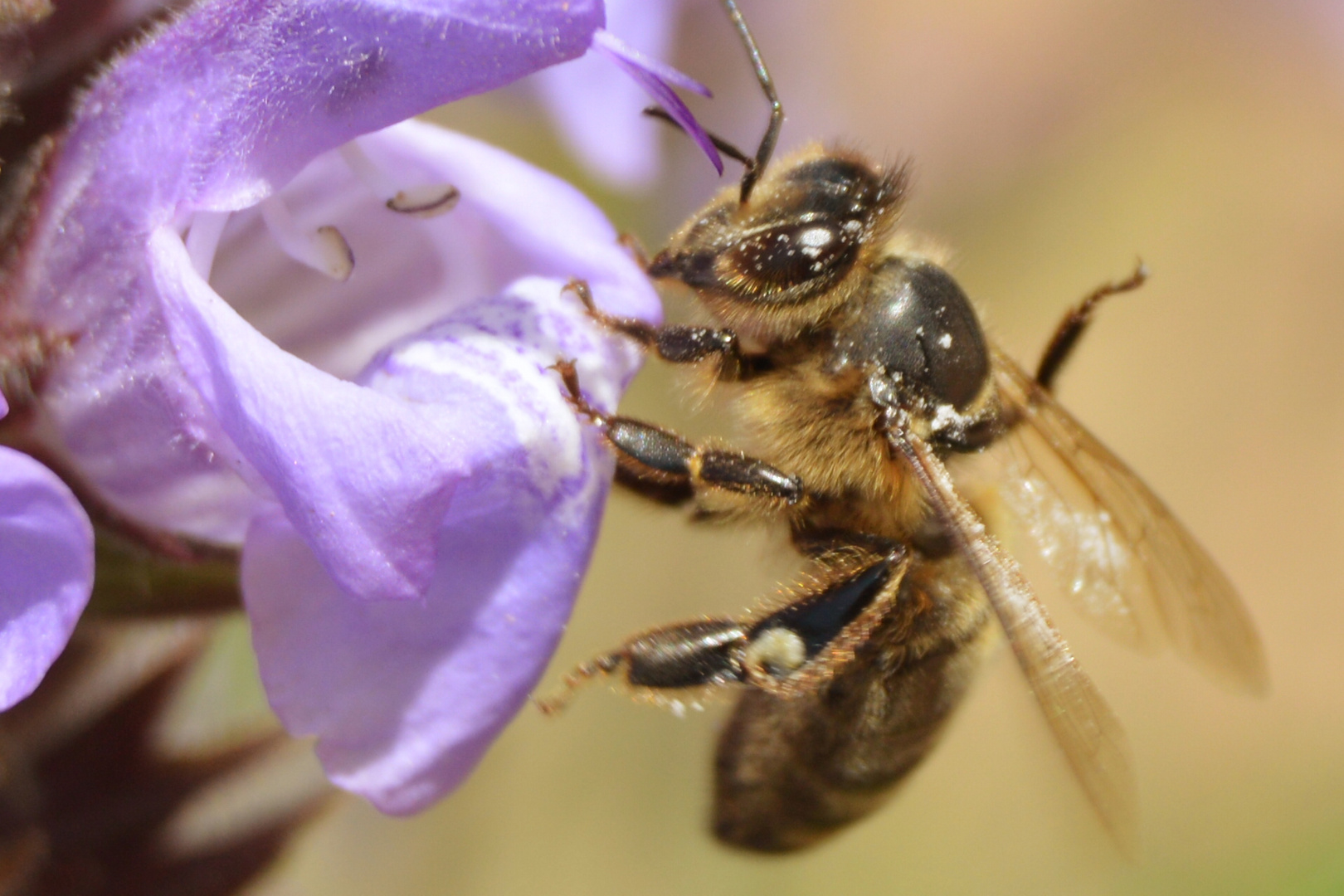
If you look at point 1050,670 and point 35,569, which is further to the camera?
point 1050,670

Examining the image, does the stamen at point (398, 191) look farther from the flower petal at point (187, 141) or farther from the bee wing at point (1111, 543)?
the bee wing at point (1111, 543)

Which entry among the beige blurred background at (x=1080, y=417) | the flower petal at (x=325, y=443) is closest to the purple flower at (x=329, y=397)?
the flower petal at (x=325, y=443)

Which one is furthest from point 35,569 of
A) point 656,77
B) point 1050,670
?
point 1050,670

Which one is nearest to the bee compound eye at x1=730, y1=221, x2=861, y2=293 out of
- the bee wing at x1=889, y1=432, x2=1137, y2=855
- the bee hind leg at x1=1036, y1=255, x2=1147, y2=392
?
the bee wing at x1=889, y1=432, x2=1137, y2=855

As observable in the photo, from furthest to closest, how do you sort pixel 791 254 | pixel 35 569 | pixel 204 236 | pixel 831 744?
pixel 831 744 < pixel 791 254 < pixel 204 236 < pixel 35 569

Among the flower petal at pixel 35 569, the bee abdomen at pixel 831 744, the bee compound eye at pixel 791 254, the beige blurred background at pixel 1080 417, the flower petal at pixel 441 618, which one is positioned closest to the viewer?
the flower petal at pixel 35 569

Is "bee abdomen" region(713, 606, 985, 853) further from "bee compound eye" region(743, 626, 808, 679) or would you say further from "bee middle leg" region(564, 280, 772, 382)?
"bee middle leg" region(564, 280, 772, 382)

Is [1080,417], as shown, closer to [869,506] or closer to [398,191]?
[869,506]

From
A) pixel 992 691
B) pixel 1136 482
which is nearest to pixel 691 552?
pixel 992 691
